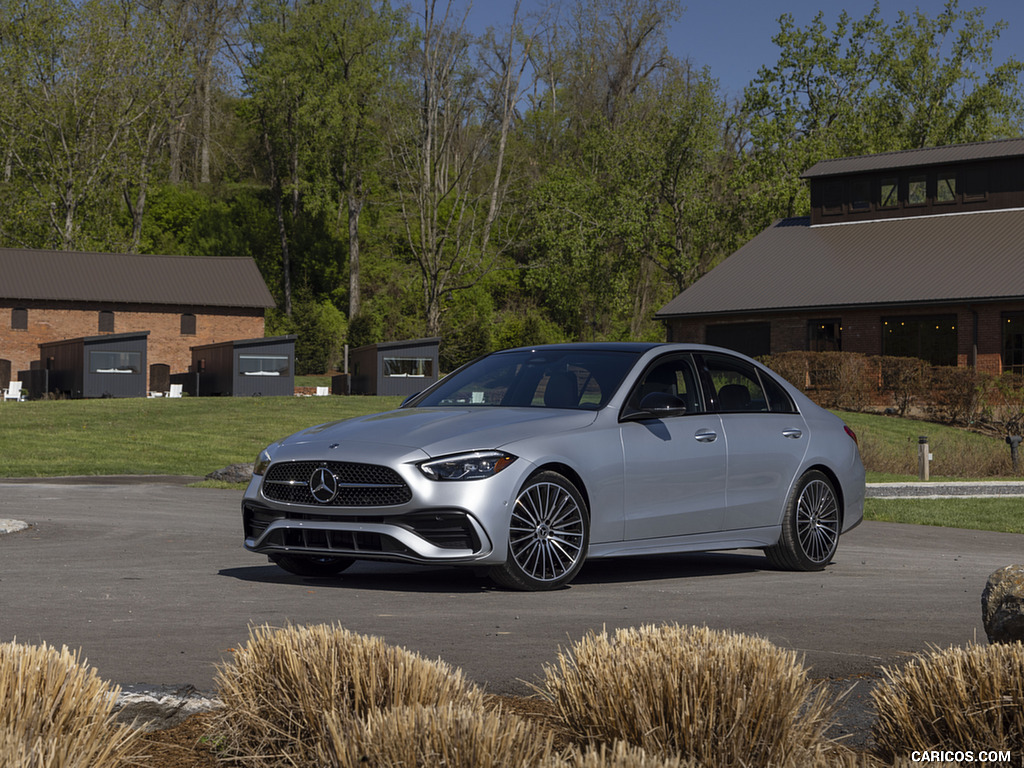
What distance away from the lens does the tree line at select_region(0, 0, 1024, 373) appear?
66.4m

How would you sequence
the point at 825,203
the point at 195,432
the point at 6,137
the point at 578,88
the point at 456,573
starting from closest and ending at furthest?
the point at 456,573 → the point at 195,432 → the point at 825,203 → the point at 6,137 → the point at 578,88

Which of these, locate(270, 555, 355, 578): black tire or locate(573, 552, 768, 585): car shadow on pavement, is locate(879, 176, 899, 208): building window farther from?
locate(270, 555, 355, 578): black tire

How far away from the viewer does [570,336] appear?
8181cm

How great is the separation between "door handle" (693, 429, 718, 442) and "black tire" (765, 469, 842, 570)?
0.96m

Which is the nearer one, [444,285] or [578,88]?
[444,285]

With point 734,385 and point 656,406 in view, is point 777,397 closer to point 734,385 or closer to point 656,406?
point 734,385

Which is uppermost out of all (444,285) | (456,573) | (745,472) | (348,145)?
(348,145)

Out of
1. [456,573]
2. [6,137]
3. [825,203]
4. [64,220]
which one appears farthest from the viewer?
[64,220]

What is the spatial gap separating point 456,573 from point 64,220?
242 ft

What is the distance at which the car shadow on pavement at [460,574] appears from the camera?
8836 millimetres

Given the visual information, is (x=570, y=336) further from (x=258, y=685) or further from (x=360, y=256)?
(x=258, y=685)

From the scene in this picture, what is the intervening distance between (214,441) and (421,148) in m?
37.8

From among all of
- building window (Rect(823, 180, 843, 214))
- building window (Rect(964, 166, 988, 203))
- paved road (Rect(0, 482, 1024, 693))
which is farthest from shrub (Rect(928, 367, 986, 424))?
paved road (Rect(0, 482, 1024, 693))

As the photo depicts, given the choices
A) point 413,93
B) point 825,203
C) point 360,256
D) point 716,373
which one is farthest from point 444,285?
point 716,373
